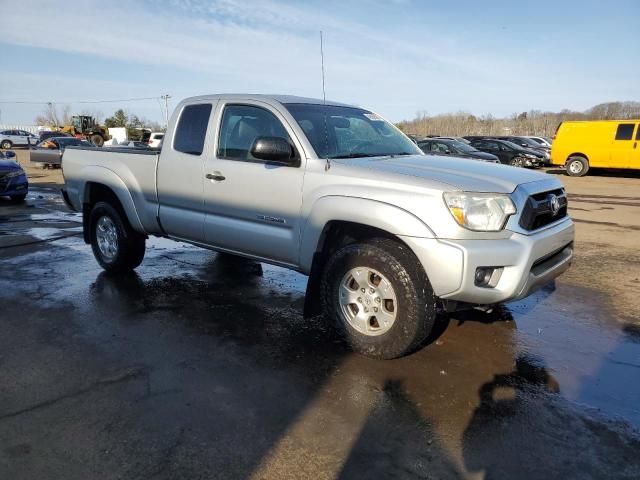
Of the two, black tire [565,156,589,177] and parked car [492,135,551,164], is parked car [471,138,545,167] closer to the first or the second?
parked car [492,135,551,164]

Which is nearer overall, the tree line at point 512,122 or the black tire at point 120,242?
the black tire at point 120,242

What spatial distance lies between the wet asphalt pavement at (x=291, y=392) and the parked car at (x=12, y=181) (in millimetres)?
8256

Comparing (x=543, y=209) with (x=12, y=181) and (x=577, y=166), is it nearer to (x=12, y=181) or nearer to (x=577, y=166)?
(x=12, y=181)

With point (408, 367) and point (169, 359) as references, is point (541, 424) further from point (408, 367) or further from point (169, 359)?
point (169, 359)

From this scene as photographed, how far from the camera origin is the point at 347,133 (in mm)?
4512

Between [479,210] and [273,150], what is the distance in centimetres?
161

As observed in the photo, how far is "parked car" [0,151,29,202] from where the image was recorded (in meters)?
12.2

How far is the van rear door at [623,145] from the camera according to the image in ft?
61.0

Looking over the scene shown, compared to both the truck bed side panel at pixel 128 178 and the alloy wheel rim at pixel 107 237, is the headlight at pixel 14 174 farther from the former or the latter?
the alloy wheel rim at pixel 107 237

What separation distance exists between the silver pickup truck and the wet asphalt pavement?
51 centimetres

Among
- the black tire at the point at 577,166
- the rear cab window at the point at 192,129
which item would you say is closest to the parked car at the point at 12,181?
the rear cab window at the point at 192,129

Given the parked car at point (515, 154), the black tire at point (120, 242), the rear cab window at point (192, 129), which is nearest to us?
the rear cab window at point (192, 129)

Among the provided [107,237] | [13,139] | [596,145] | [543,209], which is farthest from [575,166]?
[13,139]

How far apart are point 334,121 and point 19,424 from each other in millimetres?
3262
